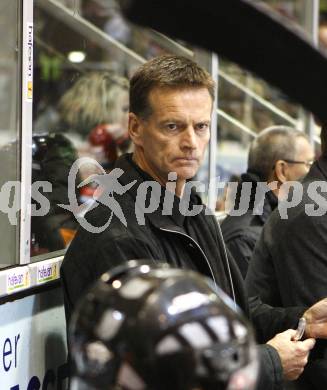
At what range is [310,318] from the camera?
128 inches

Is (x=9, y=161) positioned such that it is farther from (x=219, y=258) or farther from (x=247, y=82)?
(x=247, y=82)

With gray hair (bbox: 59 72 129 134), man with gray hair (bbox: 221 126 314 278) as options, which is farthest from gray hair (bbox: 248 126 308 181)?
gray hair (bbox: 59 72 129 134)

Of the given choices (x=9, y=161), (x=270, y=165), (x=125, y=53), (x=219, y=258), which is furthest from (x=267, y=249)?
(x=125, y=53)

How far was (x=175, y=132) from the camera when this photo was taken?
2.95 m

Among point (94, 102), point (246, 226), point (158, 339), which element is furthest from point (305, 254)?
point (94, 102)

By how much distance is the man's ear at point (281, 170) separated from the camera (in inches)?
195

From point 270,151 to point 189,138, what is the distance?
82.5 inches

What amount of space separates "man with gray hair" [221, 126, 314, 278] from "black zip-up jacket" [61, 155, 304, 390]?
1.43m

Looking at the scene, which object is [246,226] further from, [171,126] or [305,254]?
[171,126]

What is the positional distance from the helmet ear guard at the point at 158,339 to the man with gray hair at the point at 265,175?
114 inches

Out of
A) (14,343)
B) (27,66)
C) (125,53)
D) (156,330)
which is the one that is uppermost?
(125,53)

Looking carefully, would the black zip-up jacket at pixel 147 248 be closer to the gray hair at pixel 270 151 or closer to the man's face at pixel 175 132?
the man's face at pixel 175 132

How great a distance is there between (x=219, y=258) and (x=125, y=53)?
3521mm

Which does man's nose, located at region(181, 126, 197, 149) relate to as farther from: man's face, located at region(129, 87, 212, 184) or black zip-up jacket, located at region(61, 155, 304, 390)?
black zip-up jacket, located at region(61, 155, 304, 390)
